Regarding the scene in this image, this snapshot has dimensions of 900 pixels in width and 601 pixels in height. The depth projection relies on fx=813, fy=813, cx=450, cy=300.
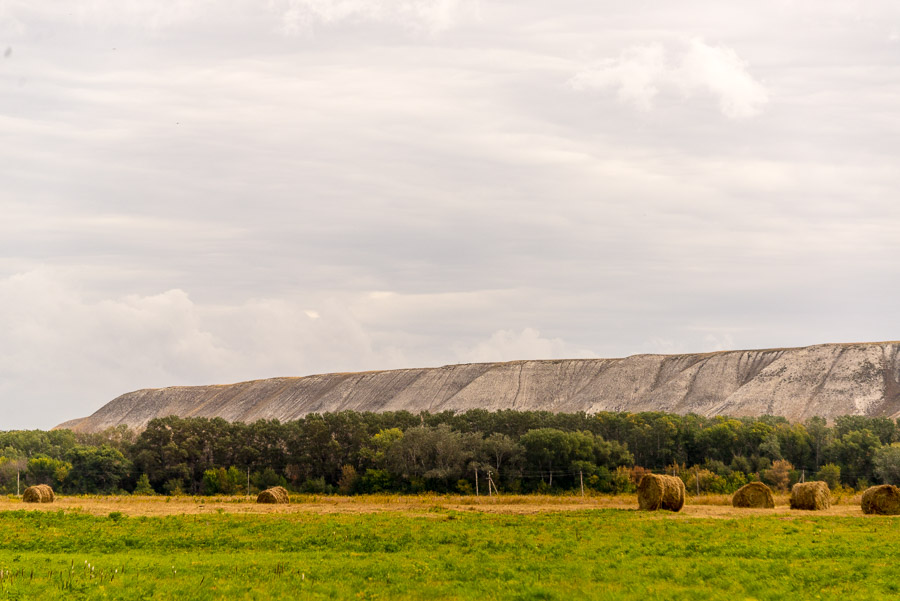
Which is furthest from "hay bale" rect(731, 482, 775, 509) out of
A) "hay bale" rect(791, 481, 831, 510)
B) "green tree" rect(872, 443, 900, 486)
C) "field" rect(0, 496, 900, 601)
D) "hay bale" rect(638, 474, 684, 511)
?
"green tree" rect(872, 443, 900, 486)

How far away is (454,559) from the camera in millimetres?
23281

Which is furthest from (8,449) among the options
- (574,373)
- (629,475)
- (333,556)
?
(574,373)

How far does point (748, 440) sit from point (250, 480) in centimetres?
5550

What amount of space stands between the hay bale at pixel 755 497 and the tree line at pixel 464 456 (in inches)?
1105

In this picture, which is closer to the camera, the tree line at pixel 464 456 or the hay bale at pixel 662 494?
the hay bale at pixel 662 494

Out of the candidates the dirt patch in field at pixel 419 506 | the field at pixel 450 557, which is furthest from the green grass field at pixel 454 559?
the dirt patch in field at pixel 419 506

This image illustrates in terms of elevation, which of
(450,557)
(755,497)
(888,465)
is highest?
(450,557)

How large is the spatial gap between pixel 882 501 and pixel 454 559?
29.7 metres

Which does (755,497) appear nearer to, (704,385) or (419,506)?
(419,506)

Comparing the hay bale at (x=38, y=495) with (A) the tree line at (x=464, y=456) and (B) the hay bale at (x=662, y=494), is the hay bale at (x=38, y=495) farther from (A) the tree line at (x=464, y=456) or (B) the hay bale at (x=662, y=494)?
(B) the hay bale at (x=662, y=494)

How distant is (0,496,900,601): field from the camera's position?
731 inches

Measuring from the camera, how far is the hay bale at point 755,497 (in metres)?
47.8

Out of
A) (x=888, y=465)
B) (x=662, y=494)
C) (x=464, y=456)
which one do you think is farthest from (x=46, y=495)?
(x=888, y=465)

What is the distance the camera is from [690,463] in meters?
92.2
